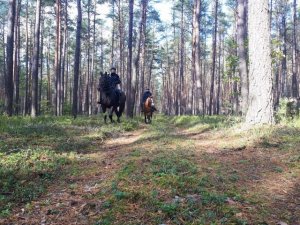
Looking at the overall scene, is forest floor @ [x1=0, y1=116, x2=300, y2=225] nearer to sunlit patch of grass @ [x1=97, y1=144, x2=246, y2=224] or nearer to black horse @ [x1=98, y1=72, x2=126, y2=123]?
sunlit patch of grass @ [x1=97, y1=144, x2=246, y2=224]

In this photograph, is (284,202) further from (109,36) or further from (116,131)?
(109,36)

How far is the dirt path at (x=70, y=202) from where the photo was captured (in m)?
4.15

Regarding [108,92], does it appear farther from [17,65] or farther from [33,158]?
[17,65]

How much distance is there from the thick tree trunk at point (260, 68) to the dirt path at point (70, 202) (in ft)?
16.8

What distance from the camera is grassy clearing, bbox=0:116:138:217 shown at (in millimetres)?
5227

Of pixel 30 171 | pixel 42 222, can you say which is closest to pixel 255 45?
pixel 30 171

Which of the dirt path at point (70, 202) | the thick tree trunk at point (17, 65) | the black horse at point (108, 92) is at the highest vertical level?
the thick tree trunk at point (17, 65)

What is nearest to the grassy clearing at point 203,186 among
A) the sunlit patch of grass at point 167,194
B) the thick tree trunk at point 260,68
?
the sunlit patch of grass at point 167,194

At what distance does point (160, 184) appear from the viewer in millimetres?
4926

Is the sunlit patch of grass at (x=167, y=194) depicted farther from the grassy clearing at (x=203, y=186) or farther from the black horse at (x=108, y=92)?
the black horse at (x=108, y=92)

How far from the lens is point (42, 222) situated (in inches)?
161

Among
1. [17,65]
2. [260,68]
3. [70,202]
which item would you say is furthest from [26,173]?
[17,65]

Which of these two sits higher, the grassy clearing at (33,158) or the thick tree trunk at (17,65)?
the thick tree trunk at (17,65)

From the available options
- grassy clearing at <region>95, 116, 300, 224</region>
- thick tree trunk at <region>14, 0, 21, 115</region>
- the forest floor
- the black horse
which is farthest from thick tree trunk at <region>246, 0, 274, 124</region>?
thick tree trunk at <region>14, 0, 21, 115</region>
